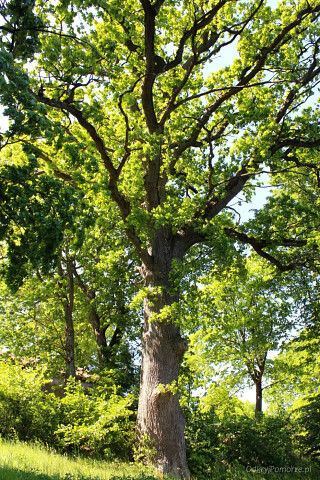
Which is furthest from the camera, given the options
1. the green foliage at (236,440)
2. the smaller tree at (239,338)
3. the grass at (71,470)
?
the smaller tree at (239,338)

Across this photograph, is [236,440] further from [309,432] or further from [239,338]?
[239,338]

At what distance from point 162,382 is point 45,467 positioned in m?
3.73

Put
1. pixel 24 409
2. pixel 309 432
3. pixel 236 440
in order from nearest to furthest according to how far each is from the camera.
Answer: pixel 24 409 < pixel 236 440 < pixel 309 432

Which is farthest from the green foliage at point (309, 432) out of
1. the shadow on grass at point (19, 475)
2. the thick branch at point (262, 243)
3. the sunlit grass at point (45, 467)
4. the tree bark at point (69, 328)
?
the shadow on grass at point (19, 475)

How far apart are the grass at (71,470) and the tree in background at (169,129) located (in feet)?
4.43

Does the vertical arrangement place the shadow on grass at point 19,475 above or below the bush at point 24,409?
below

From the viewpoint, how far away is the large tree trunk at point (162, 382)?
9.64 meters

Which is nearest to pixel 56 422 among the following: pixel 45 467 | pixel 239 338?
pixel 45 467

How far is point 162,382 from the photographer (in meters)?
10.2

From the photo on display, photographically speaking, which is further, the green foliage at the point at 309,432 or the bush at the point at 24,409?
the green foliage at the point at 309,432

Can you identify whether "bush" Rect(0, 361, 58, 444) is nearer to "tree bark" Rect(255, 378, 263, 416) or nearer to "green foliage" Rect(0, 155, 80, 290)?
"green foliage" Rect(0, 155, 80, 290)

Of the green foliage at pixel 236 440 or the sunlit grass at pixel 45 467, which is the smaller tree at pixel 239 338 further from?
the sunlit grass at pixel 45 467

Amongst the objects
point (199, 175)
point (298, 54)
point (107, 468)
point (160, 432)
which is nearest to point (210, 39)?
point (298, 54)

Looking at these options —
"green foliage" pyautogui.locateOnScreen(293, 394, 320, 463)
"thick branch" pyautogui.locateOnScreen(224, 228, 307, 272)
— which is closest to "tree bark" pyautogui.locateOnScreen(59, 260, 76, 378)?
"thick branch" pyautogui.locateOnScreen(224, 228, 307, 272)
